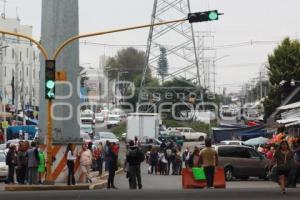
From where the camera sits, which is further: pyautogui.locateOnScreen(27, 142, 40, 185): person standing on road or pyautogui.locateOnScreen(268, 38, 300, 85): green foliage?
pyautogui.locateOnScreen(268, 38, 300, 85): green foliage

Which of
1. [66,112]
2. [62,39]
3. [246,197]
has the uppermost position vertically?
[62,39]

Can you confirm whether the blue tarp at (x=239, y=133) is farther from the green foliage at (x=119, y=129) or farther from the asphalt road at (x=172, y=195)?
the asphalt road at (x=172, y=195)

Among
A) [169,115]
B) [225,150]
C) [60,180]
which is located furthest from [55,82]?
[169,115]

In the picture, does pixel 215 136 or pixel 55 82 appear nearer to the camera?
pixel 55 82

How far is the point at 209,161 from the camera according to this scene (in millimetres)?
25562

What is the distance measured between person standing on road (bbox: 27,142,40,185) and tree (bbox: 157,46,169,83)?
52.1 metres

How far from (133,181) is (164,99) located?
67.5 m

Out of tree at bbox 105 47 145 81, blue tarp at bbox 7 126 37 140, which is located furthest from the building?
blue tarp at bbox 7 126 37 140

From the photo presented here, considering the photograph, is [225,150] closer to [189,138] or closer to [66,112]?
[66,112]

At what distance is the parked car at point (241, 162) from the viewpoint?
3825 centimetres

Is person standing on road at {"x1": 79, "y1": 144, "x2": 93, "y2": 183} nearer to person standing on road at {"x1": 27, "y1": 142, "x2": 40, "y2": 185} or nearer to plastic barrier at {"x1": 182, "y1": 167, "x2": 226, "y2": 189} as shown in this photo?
person standing on road at {"x1": 27, "y1": 142, "x2": 40, "y2": 185}

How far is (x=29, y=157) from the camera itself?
100 feet

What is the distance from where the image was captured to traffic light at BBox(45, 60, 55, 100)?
1158 inches

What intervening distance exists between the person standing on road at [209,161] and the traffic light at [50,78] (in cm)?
683
